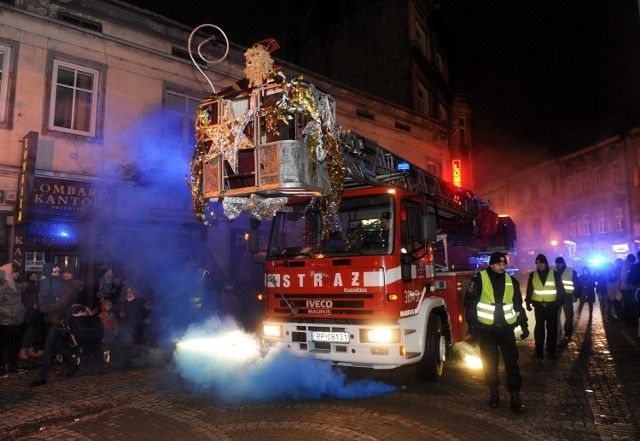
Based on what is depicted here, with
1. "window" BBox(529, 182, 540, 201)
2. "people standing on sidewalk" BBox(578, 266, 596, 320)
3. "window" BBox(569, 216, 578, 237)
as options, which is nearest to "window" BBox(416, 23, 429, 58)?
"people standing on sidewalk" BBox(578, 266, 596, 320)

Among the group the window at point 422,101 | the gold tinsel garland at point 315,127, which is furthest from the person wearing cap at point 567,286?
the window at point 422,101

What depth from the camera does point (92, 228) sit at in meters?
11.6

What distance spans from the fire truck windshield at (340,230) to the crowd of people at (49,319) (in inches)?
139

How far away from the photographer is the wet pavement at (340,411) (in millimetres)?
4652

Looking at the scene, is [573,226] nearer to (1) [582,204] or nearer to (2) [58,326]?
(1) [582,204]

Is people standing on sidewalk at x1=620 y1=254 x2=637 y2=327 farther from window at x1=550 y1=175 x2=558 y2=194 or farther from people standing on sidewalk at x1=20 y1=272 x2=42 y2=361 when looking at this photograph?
window at x1=550 y1=175 x2=558 y2=194

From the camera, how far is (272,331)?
6.37m

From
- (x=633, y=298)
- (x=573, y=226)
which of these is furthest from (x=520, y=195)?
(x=633, y=298)

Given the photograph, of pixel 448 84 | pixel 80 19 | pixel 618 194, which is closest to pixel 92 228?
pixel 80 19

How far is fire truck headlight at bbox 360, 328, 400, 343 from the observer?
18.5ft

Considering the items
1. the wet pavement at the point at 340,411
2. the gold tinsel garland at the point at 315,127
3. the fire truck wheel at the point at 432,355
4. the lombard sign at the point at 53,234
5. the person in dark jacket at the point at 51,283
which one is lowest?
the wet pavement at the point at 340,411

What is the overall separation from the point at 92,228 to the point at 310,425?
9196mm

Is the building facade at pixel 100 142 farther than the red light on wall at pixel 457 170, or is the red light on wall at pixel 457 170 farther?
the red light on wall at pixel 457 170

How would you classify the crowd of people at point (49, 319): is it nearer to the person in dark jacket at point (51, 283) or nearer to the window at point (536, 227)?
the person in dark jacket at point (51, 283)
